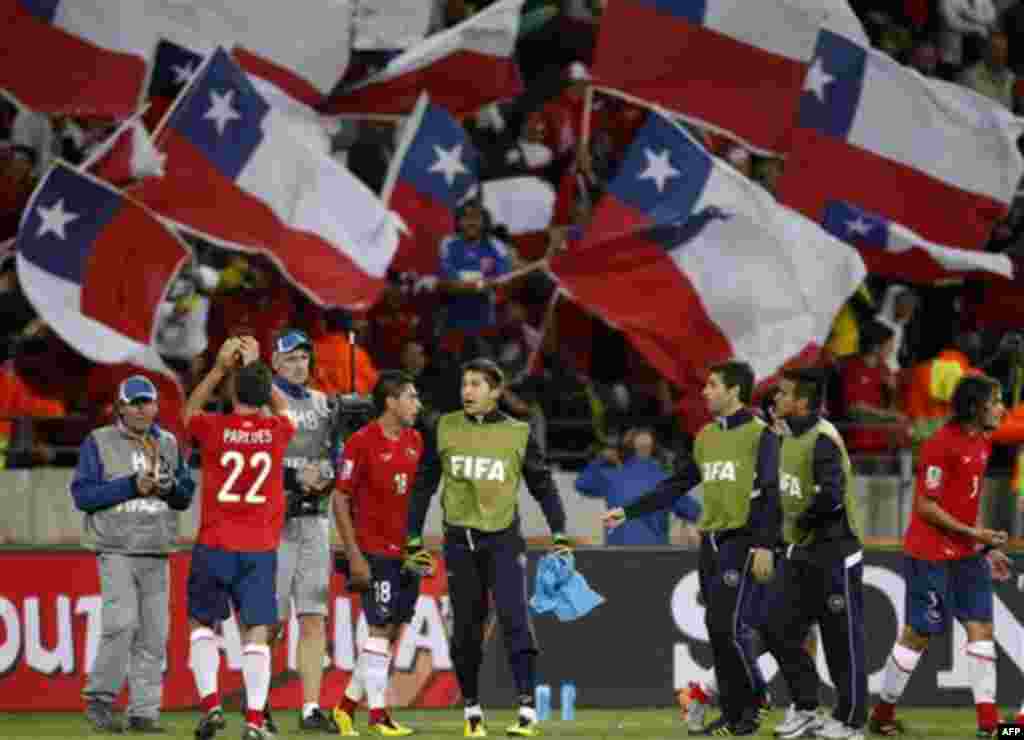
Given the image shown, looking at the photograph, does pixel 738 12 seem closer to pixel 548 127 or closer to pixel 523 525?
pixel 548 127

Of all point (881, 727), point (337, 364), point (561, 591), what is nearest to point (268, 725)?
point (561, 591)

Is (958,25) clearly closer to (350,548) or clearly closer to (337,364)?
(337,364)

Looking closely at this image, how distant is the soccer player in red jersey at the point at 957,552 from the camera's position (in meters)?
17.5

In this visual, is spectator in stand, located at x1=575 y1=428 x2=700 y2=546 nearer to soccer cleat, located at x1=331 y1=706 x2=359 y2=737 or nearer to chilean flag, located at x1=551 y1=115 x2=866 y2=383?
chilean flag, located at x1=551 y1=115 x2=866 y2=383

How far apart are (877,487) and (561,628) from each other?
165 inches

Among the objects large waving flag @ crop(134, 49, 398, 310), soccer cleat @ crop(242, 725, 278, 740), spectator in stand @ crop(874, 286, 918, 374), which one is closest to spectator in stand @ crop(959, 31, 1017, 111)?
spectator in stand @ crop(874, 286, 918, 374)

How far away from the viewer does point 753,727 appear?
1734 cm

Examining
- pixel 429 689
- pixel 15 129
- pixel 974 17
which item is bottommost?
pixel 429 689

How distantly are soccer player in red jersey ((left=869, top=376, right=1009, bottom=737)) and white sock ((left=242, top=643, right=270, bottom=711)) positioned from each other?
4.22m

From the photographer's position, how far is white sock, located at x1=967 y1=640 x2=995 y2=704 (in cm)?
1752

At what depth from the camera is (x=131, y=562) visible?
18375mm

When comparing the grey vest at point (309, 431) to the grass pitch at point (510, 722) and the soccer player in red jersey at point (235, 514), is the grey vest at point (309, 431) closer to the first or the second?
the soccer player in red jersey at point (235, 514)

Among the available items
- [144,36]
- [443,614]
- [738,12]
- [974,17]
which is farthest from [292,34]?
[974,17]

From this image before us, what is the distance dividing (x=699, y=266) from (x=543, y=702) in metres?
6.26
